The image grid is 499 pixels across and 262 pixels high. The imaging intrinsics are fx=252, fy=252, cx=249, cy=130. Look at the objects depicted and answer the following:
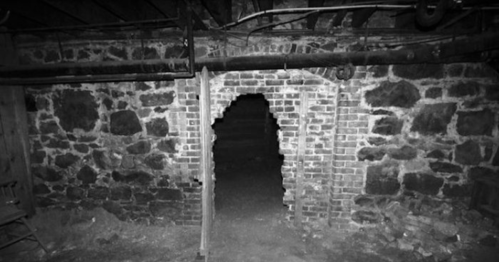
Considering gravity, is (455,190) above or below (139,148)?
below

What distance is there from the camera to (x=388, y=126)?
357cm

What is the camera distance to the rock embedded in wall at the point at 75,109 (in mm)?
3824

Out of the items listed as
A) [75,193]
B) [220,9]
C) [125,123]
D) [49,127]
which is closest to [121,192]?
[75,193]

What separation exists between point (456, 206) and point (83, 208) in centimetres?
575

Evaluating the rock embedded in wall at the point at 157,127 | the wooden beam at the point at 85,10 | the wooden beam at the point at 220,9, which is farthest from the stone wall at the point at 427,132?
the wooden beam at the point at 85,10

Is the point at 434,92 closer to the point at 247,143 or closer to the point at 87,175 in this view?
the point at 247,143

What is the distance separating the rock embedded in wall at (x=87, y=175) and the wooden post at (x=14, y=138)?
2.80ft

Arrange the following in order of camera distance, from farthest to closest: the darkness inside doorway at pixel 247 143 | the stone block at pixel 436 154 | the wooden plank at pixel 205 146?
1. the darkness inside doorway at pixel 247 143
2. the stone block at pixel 436 154
3. the wooden plank at pixel 205 146

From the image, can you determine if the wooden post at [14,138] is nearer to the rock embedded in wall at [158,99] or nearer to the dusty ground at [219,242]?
the dusty ground at [219,242]

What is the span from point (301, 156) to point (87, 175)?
11.1 ft

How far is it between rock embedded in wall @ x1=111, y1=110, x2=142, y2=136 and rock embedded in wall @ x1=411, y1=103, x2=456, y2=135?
4.04 m

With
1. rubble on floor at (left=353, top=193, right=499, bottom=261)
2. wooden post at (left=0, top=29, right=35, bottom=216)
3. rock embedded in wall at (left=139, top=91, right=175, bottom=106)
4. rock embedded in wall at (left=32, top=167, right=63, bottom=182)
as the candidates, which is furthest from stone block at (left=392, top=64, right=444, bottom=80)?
wooden post at (left=0, top=29, right=35, bottom=216)

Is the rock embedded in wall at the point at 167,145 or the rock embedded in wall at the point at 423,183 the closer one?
the rock embedded in wall at the point at 423,183

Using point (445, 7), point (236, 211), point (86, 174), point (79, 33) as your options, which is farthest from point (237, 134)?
point (445, 7)
